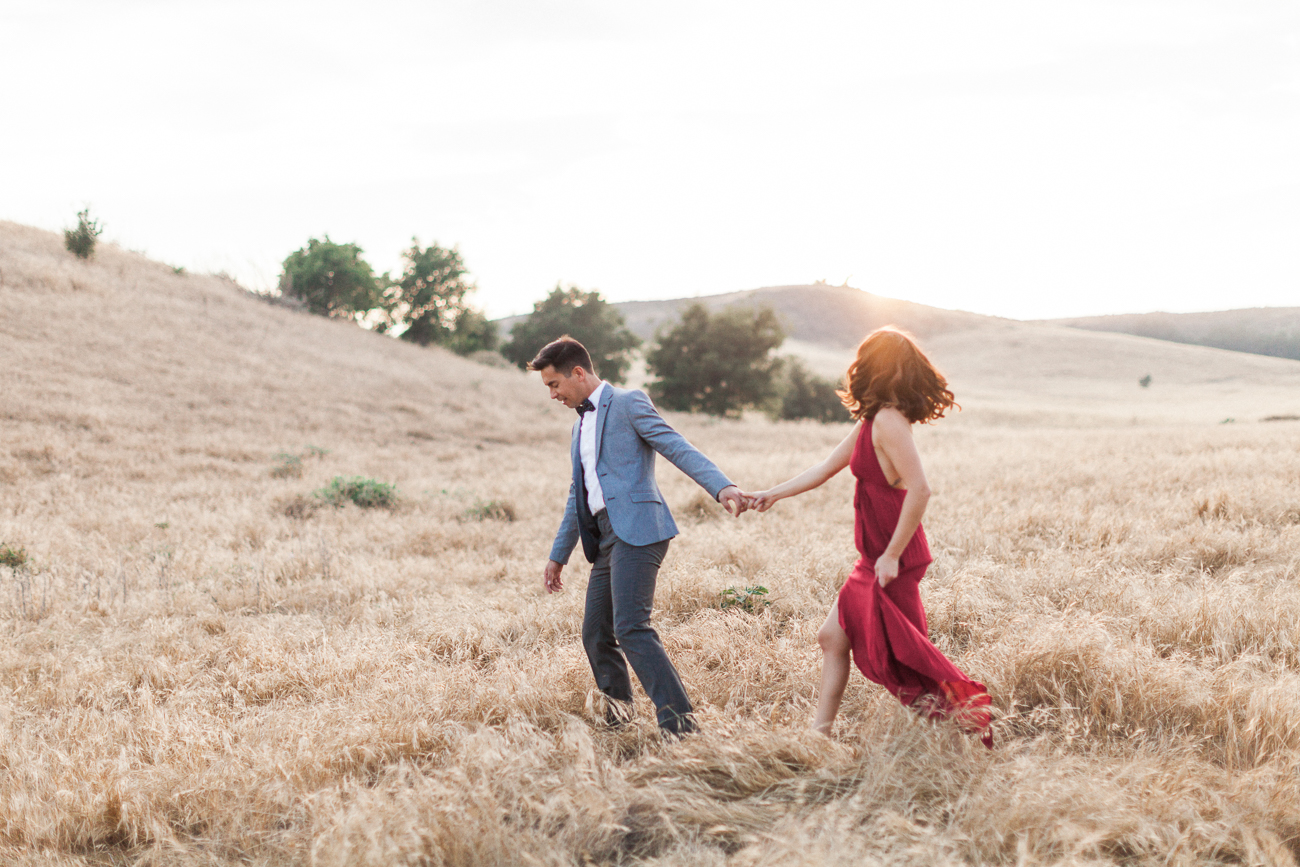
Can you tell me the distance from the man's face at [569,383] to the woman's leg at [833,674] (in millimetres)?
1704

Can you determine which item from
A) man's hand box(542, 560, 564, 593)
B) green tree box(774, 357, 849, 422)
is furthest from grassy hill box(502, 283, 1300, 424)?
man's hand box(542, 560, 564, 593)

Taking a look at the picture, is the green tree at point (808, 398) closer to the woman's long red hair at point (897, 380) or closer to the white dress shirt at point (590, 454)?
the white dress shirt at point (590, 454)

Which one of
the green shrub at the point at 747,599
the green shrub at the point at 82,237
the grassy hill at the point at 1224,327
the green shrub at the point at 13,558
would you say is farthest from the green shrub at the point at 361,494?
the grassy hill at the point at 1224,327

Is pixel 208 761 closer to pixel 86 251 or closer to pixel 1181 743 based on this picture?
pixel 1181 743

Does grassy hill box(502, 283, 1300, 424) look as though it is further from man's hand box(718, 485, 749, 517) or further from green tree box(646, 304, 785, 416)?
man's hand box(718, 485, 749, 517)

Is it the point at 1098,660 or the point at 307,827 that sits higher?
the point at 1098,660

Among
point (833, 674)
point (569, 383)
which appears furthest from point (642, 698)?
point (569, 383)

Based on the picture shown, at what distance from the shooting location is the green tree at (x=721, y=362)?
42.8 m

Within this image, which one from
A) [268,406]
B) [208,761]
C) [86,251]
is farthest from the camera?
[86,251]

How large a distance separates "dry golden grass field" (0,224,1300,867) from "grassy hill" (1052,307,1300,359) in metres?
102

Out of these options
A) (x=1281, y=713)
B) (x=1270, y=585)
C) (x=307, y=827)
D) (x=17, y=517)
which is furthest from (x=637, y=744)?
(x=17, y=517)

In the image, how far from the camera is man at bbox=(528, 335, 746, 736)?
3.66m

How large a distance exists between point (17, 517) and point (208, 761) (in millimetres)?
8859

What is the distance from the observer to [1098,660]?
152 inches
